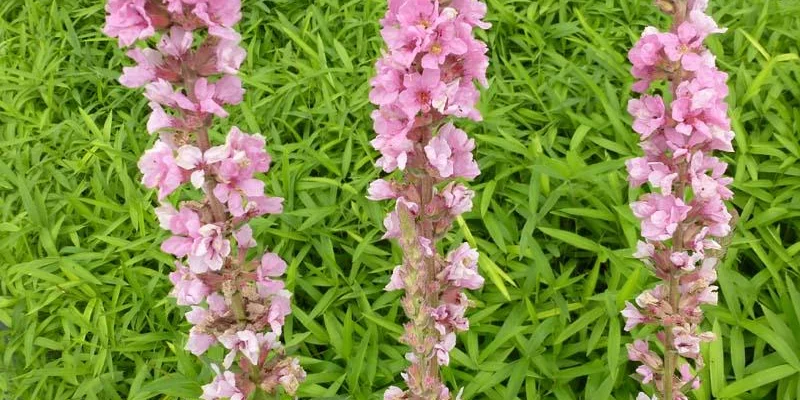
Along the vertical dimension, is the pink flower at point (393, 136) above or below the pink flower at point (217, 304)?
above

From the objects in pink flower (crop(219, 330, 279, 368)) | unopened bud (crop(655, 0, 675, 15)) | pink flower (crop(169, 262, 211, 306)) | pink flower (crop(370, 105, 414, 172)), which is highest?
unopened bud (crop(655, 0, 675, 15))

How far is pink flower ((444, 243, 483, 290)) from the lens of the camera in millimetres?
1619

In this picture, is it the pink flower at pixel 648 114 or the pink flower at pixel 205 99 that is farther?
the pink flower at pixel 648 114

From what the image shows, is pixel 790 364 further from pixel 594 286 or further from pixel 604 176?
pixel 604 176

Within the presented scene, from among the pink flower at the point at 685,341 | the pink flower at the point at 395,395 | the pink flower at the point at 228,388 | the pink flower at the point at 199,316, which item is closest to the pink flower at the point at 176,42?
the pink flower at the point at 199,316

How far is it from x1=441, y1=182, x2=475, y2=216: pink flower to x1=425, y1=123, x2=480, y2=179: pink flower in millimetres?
39

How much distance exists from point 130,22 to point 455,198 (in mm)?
740

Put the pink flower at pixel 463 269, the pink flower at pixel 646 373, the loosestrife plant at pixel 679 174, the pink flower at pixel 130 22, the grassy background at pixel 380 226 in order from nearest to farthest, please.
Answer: the pink flower at pixel 130 22 → the loosestrife plant at pixel 679 174 → the pink flower at pixel 463 269 → the pink flower at pixel 646 373 → the grassy background at pixel 380 226

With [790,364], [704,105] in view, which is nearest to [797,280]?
[790,364]

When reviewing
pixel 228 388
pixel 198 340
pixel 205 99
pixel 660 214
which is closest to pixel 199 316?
pixel 198 340

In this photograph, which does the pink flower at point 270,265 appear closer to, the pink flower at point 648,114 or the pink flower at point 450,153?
the pink flower at point 450,153

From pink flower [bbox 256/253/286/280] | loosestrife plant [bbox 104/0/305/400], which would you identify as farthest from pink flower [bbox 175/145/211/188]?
pink flower [bbox 256/253/286/280]

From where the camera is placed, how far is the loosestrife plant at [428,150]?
1380 millimetres

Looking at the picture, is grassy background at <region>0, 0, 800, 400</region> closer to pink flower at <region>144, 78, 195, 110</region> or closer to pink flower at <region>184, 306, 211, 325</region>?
pink flower at <region>184, 306, 211, 325</region>
